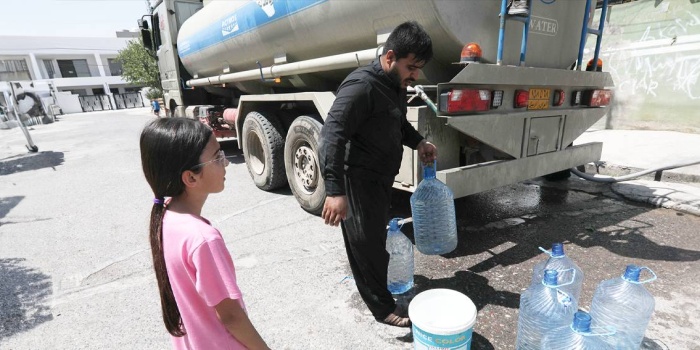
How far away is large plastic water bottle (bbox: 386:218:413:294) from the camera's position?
2348mm

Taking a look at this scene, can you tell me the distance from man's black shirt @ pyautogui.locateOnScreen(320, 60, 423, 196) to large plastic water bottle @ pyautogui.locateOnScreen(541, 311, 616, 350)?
1085 millimetres

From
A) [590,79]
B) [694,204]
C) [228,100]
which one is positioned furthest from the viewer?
[228,100]

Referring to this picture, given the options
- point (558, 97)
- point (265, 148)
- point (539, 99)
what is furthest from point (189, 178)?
point (265, 148)

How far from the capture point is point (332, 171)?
1.74 meters

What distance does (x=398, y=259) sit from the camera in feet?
7.80

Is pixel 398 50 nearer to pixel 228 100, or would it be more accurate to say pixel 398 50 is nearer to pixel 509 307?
pixel 509 307

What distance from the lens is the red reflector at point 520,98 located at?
113 inches

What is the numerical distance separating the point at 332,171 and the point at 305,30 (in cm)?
225

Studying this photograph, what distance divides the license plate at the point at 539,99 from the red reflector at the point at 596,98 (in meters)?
0.69

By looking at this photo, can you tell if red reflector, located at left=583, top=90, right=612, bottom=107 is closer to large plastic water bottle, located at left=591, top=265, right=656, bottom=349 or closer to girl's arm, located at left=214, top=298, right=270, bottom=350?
large plastic water bottle, located at left=591, top=265, right=656, bottom=349

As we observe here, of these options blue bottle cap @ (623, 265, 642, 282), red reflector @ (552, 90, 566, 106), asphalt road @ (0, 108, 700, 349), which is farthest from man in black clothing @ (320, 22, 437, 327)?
red reflector @ (552, 90, 566, 106)

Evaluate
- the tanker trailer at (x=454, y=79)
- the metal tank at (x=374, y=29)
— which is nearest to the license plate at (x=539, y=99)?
the tanker trailer at (x=454, y=79)

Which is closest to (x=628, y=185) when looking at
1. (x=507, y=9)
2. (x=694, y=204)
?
(x=694, y=204)

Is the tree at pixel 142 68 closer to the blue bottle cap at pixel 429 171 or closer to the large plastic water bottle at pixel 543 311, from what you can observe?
the blue bottle cap at pixel 429 171
